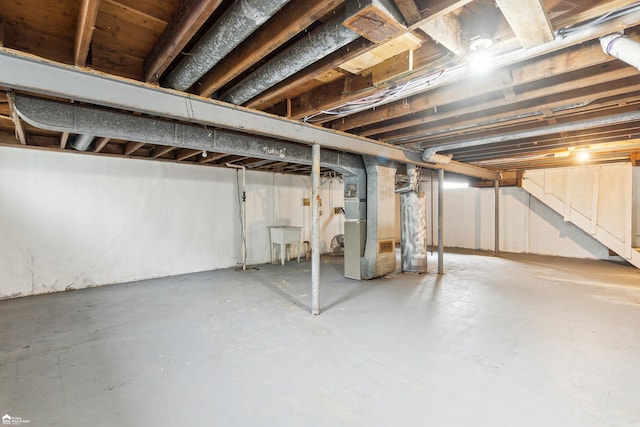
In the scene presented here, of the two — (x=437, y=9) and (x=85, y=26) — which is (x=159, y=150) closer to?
(x=85, y=26)

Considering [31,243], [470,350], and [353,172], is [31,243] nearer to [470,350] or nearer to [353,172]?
[353,172]

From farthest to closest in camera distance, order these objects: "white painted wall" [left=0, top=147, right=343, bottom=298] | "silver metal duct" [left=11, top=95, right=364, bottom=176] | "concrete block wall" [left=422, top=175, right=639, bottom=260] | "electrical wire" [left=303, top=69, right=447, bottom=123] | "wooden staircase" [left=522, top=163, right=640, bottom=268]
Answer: "concrete block wall" [left=422, top=175, right=639, bottom=260] → "wooden staircase" [left=522, top=163, right=640, bottom=268] → "white painted wall" [left=0, top=147, right=343, bottom=298] → "silver metal duct" [left=11, top=95, right=364, bottom=176] → "electrical wire" [left=303, top=69, right=447, bottom=123]

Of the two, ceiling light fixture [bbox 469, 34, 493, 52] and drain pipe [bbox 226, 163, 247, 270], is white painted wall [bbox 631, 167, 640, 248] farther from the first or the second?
drain pipe [bbox 226, 163, 247, 270]

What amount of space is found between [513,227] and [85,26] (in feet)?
28.7

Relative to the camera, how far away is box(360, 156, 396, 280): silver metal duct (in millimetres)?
4512

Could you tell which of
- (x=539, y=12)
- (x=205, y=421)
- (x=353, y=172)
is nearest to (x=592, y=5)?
(x=539, y=12)

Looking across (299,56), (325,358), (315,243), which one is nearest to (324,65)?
(299,56)

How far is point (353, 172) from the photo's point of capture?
4.61 m

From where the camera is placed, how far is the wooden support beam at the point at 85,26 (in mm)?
1301

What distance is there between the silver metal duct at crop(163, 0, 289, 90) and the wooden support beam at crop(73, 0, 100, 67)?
49 cm

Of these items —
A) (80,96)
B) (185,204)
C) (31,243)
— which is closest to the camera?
(80,96)

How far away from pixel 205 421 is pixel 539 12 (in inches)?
101

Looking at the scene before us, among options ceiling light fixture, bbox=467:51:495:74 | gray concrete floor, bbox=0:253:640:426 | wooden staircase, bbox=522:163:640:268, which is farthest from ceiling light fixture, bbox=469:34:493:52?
wooden staircase, bbox=522:163:640:268

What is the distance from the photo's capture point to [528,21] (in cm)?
142
